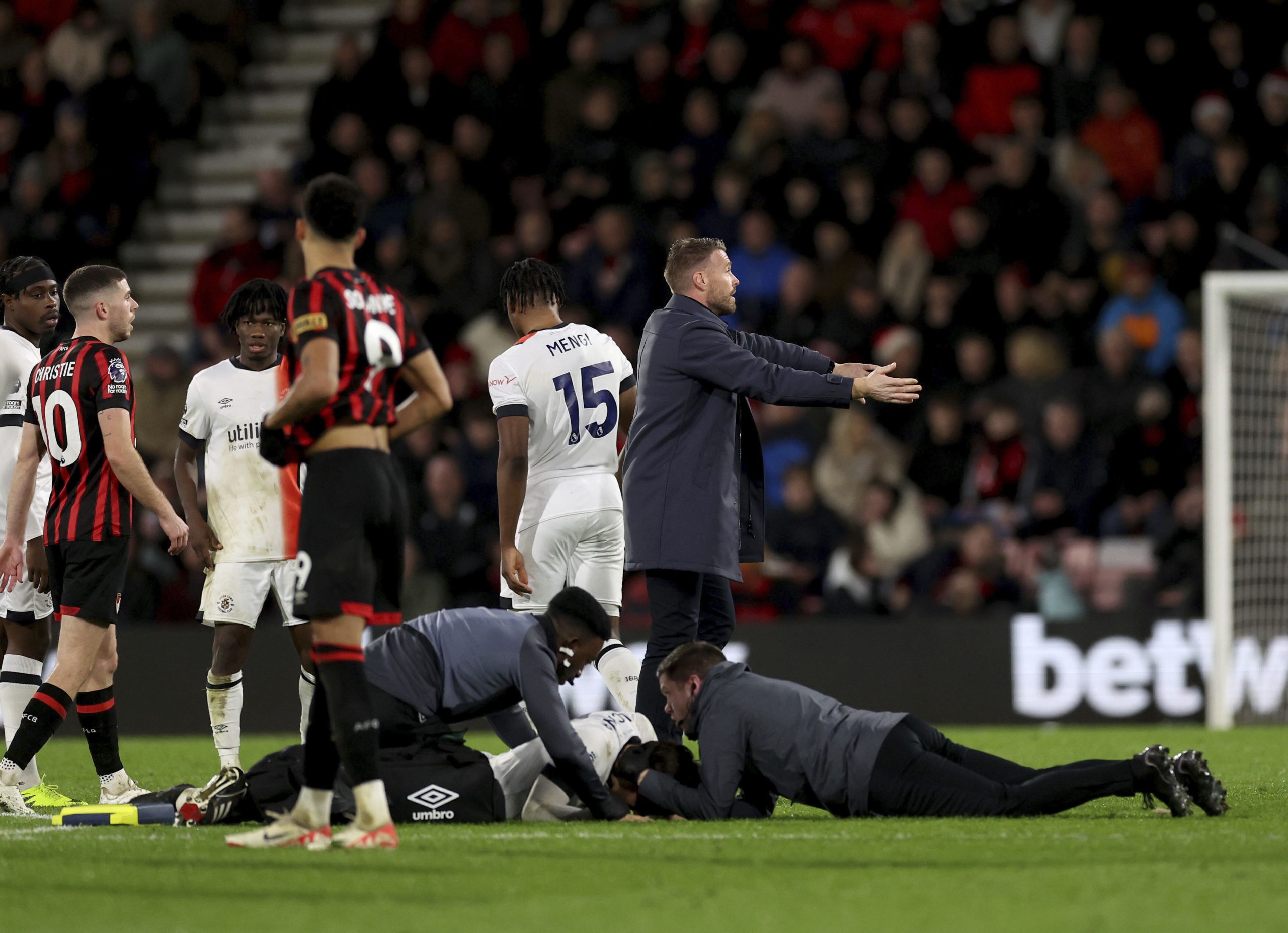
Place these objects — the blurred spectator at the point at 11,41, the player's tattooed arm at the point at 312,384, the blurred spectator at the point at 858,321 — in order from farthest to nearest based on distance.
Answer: the blurred spectator at the point at 11,41 → the blurred spectator at the point at 858,321 → the player's tattooed arm at the point at 312,384

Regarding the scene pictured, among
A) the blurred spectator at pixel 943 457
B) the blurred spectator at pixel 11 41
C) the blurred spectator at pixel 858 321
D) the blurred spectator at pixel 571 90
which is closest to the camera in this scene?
the blurred spectator at pixel 943 457

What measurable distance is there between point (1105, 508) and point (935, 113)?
3.72 m

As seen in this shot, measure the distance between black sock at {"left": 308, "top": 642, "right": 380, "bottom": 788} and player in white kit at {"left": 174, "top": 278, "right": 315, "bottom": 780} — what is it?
239cm

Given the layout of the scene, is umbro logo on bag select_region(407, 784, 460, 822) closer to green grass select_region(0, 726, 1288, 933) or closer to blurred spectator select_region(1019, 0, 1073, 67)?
green grass select_region(0, 726, 1288, 933)

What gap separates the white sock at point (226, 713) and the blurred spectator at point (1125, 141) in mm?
8847

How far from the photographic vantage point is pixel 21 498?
23.9 ft

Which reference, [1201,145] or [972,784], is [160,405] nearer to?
[1201,145]

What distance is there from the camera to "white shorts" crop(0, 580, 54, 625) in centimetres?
774

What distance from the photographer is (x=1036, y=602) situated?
12.1 metres

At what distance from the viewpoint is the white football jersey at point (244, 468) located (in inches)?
306

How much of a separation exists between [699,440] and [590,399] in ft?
2.11

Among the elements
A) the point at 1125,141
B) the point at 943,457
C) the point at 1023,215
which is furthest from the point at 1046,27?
the point at 943,457

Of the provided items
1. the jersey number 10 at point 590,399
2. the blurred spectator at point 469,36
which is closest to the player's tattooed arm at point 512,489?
the jersey number 10 at point 590,399

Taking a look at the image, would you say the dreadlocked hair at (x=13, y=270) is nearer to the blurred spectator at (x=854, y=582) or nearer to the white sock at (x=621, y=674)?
the white sock at (x=621, y=674)
